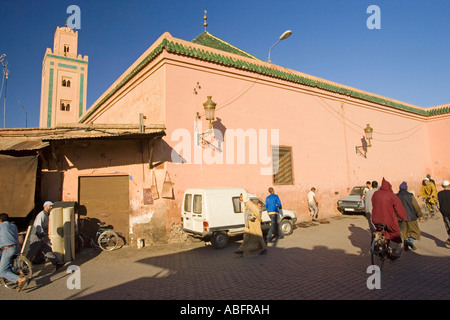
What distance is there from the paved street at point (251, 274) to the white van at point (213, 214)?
51 cm

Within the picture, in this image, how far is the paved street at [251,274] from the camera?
5.08 meters

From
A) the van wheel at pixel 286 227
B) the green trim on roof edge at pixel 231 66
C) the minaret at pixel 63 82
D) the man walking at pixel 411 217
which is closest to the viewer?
the man walking at pixel 411 217

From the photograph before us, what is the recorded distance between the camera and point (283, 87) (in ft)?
46.2

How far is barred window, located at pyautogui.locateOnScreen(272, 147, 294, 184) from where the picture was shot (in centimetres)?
1312

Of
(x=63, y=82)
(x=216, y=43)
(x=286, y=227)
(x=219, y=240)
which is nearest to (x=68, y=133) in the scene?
(x=219, y=240)

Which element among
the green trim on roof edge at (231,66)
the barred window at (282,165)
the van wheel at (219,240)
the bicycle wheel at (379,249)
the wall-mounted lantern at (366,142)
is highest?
the green trim on roof edge at (231,66)

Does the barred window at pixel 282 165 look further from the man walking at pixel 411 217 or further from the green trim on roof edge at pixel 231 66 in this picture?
the man walking at pixel 411 217

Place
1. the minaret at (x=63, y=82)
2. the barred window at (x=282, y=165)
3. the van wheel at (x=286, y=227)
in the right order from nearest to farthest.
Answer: the van wheel at (x=286, y=227) → the barred window at (x=282, y=165) → the minaret at (x=63, y=82)

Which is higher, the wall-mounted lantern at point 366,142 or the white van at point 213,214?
the wall-mounted lantern at point 366,142

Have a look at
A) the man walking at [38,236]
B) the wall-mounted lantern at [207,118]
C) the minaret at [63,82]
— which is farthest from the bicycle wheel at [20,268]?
the minaret at [63,82]

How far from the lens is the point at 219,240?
8.89m

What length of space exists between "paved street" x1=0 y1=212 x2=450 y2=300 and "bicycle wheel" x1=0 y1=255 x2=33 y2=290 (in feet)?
0.87

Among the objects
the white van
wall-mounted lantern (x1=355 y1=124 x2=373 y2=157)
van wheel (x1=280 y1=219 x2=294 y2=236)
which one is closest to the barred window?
van wheel (x1=280 y1=219 x2=294 y2=236)

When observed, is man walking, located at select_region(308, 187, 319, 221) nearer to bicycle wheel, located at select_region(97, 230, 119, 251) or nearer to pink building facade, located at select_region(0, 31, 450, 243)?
pink building facade, located at select_region(0, 31, 450, 243)
